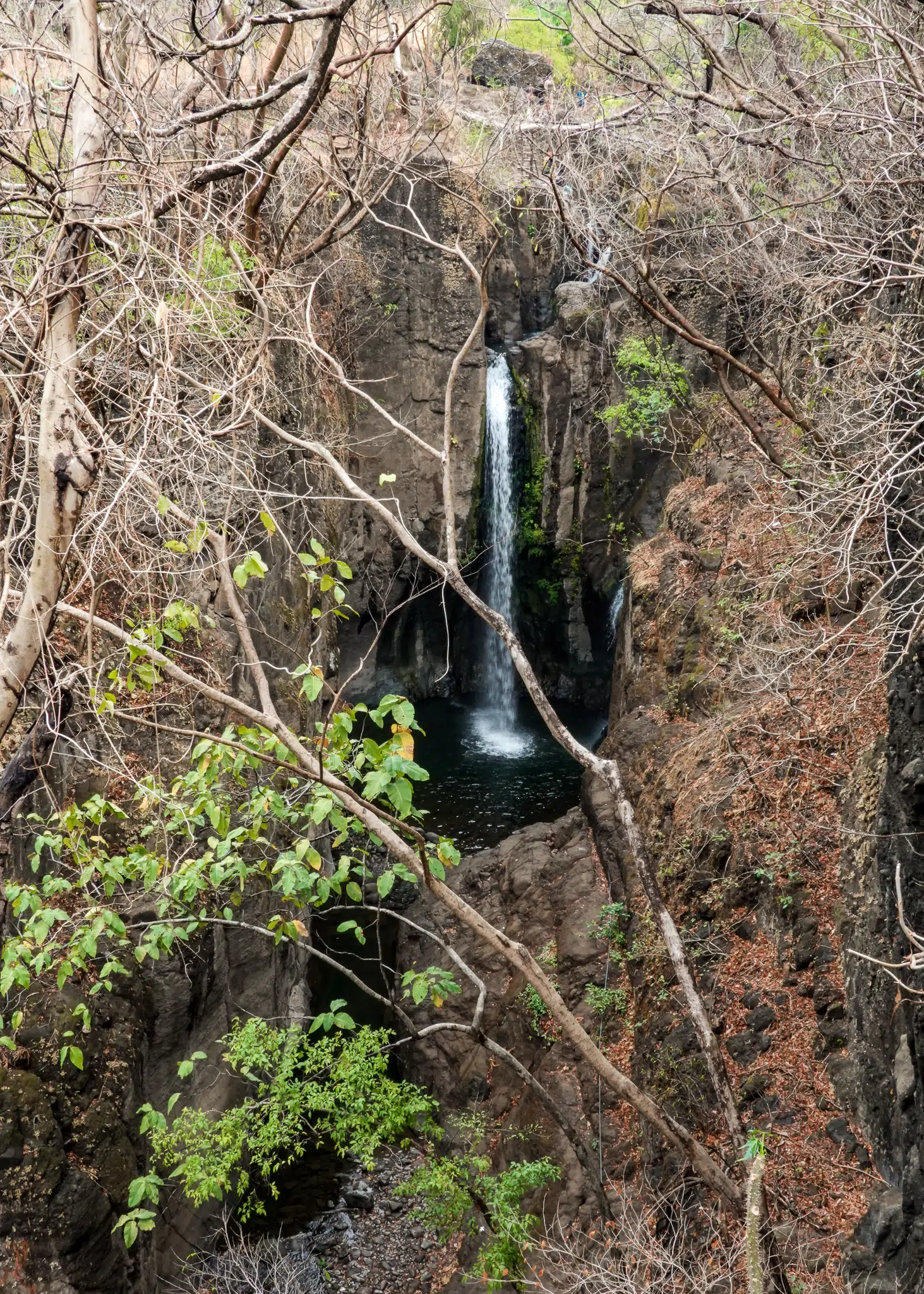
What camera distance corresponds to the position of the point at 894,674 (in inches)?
181

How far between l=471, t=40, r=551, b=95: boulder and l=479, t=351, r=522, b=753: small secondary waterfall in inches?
259

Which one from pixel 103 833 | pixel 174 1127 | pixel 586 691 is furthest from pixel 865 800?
pixel 586 691

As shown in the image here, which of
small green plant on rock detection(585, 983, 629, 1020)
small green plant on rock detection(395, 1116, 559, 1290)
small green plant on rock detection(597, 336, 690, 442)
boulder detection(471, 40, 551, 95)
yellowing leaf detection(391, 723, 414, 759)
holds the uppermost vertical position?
boulder detection(471, 40, 551, 95)

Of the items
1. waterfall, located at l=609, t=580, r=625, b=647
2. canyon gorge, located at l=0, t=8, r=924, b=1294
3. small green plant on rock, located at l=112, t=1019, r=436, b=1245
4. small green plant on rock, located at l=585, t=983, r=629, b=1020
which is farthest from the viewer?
waterfall, located at l=609, t=580, r=625, b=647

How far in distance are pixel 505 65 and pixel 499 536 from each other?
35.0 ft

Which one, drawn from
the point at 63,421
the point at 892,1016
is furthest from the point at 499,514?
the point at 63,421

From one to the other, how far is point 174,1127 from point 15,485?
4792 millimetres

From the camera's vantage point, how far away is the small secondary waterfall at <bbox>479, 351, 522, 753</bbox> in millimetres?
17453

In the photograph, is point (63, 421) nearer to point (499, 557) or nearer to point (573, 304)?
point (573, 304)

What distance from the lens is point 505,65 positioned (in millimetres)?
19109

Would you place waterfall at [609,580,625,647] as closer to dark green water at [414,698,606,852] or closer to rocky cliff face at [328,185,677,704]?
rocky cliff face at [328,185,677,704]

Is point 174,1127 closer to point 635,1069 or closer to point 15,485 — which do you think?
point 635,1069

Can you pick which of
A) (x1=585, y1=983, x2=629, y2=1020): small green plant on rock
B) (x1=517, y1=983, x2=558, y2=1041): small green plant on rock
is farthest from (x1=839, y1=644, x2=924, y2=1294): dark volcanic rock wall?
(x1=517, y1=983, x2=558, y2=1041): small green plant on rock

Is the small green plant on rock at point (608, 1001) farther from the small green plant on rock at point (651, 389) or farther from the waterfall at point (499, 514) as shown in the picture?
the waterfall at point (499, 514)
